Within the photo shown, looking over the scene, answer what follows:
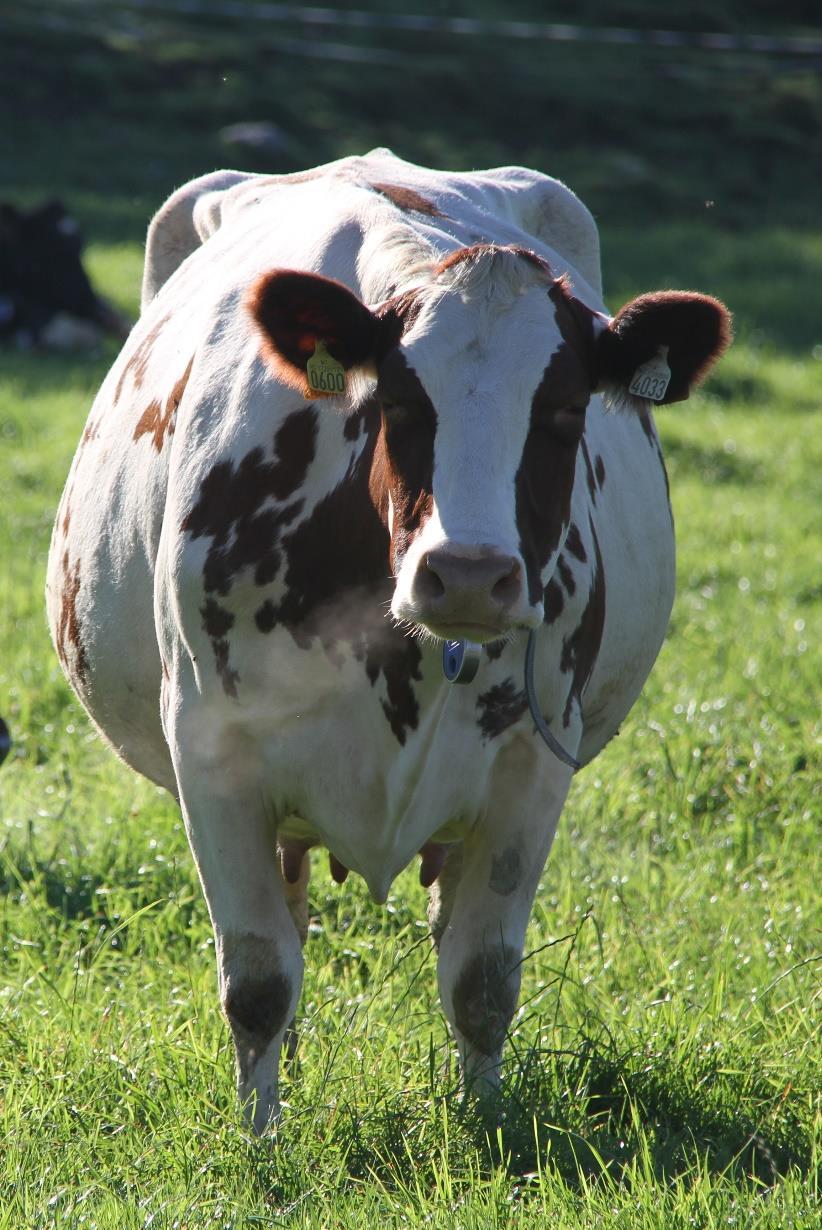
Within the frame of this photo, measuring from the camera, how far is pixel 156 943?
4.27m

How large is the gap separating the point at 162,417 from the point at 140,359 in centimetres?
47

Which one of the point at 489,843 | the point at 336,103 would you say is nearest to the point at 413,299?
the point at 489,843

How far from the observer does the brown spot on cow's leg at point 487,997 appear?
3.63 m

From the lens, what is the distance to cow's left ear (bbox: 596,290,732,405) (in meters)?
3.25

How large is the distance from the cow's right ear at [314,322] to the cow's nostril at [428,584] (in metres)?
0.55

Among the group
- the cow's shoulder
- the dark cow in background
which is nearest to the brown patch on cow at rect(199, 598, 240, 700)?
the cow's shoulder

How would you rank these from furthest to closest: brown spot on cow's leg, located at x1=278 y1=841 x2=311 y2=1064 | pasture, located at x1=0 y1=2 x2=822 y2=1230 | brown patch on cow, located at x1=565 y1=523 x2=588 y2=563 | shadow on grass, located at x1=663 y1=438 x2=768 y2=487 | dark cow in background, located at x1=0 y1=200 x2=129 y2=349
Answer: dark cow in background, located at x1=0 y1=200 x2=129 y2=349 < shadow on grass, located at x1=663 y1=438 x2=768 y2=487 < brown spot on cow's leg, located at x1=278 y1=841 x2=311 y2=1064 < brown patch on cow, located at x1=565 y1=523 x2=588 y2=563 < pasture, located at x1=0 y1=2 x2=822 y2=1230

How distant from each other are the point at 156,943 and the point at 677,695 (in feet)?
9.05

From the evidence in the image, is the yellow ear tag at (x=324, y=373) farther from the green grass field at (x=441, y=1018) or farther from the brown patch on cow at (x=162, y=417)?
the green grass field at (x=441, y=1018)

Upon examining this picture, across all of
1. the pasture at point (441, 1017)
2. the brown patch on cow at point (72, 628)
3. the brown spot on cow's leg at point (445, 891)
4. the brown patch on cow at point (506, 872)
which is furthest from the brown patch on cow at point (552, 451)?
the brown patch on cow at point (72, 628)

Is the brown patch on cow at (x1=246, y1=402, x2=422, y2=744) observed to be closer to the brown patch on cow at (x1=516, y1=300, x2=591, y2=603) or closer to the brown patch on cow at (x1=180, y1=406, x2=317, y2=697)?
the brown patch on cow at (x1=180, y1=406, x2=317, y2=697)

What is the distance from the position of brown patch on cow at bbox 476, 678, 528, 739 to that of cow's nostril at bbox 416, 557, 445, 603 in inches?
26.6

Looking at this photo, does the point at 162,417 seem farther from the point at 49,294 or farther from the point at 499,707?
the point at 49,294

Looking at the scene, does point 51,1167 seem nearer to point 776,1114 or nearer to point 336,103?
point 776,1114
